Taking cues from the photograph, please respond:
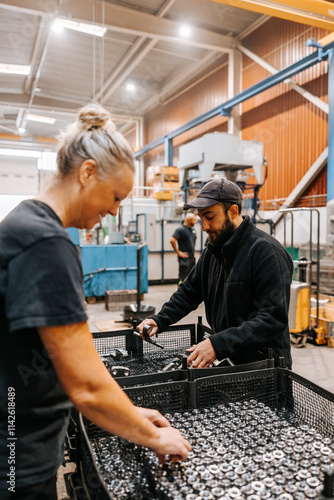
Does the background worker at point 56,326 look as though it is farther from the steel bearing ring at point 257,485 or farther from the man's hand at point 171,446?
the steel bearing ring at point 257,485

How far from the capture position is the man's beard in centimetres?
190

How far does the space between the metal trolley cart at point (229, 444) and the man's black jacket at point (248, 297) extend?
8.1 inches

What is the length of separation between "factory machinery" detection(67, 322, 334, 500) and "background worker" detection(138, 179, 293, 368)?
142 millimetres

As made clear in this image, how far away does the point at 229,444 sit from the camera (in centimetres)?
113

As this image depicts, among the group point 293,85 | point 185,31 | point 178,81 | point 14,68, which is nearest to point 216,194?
point 293,85

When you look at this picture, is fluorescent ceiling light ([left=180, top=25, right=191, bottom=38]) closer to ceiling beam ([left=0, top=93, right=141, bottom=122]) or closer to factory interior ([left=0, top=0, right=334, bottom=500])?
factory interior ([left=0, top=0, right=334, bottom=500])

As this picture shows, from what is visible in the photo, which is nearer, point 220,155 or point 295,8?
point 295,8

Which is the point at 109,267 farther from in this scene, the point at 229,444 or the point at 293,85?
the point at 229,444

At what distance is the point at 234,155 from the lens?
6.32m

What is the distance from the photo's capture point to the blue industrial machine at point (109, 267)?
7629 mm

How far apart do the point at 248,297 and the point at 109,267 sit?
6.22 meters

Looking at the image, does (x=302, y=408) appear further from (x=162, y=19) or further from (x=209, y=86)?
(x=209, y=86)

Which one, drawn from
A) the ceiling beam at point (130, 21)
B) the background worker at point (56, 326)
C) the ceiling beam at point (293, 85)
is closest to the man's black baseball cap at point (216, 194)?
the background worker at point (56, 326)

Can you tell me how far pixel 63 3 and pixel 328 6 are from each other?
5.28 metres
